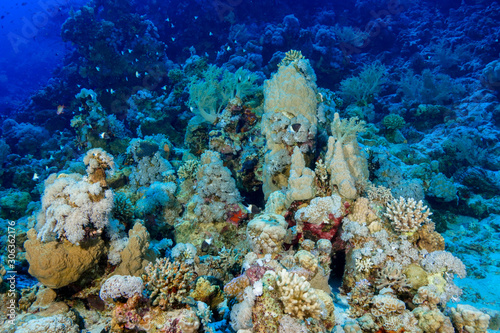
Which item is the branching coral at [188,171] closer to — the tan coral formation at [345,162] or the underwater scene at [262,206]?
the underwater scene at [262,206]

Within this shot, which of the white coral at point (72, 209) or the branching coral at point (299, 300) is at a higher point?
the white coral at point (72, 209)

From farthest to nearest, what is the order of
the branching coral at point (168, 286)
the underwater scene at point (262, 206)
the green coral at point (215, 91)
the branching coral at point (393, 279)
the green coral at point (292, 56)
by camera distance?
the green coral at point (215, 91), the green coral at point (292, 56), the branching coral at point (393, 279), the underwater scene at point (262, 206), the branching coral at point (168, 286)

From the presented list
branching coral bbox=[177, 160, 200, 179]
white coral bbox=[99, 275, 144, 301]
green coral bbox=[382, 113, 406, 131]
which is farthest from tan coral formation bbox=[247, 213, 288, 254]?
green coral bbox=[382, 113, 406, 131]

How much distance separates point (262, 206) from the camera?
25.0ft

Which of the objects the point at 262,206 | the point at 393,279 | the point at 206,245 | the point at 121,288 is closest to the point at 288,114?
the point at 262,206

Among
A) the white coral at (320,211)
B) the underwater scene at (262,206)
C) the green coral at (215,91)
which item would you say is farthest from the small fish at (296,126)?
the green coral at (215,91)

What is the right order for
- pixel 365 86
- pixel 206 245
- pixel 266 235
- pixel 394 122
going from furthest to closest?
pixel 365 86
pixel 394 122
pixel 206 245
pixel 266 235

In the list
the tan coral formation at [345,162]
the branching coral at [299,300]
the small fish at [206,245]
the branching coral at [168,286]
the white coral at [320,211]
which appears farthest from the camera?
the small fish at [206,245]

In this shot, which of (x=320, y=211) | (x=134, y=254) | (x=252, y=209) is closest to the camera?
(x=134, y=254)

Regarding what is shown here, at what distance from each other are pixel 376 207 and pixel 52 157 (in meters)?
15.3

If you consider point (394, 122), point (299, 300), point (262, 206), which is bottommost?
point (299, 300)

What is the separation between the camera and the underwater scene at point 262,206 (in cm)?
301

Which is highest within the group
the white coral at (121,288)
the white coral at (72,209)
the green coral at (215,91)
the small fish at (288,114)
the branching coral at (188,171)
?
the green coral at (215,91)

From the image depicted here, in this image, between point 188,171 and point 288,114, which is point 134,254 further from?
point 288,114
